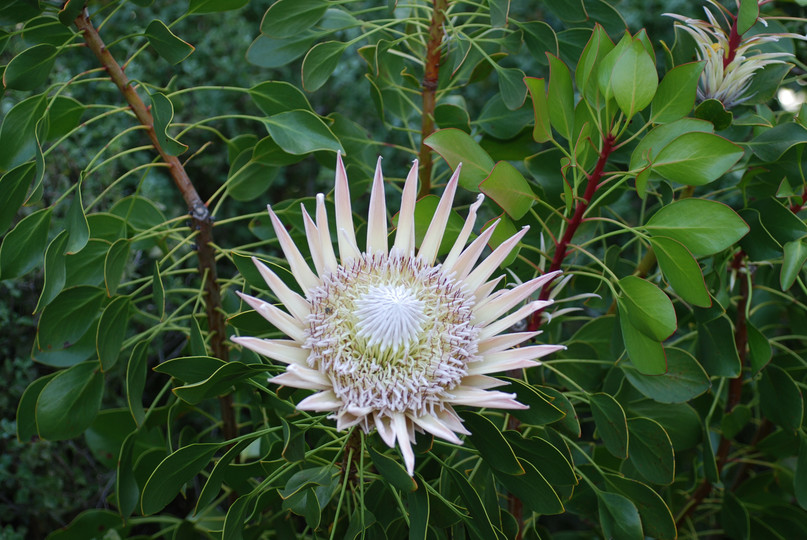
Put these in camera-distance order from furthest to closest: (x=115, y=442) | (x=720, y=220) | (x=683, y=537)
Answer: (x=683, y=537), (x=115, y=442), (x=720, y=220)

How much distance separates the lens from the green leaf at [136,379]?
1176 millimetres

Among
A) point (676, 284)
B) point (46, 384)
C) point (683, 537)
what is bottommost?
point (683, 537)

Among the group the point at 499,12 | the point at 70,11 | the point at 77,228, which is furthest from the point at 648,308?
the point at 70,11

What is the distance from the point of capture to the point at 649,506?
1.18m

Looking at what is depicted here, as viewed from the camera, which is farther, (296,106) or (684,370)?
(296,106)

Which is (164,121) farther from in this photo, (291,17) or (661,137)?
(661,137)

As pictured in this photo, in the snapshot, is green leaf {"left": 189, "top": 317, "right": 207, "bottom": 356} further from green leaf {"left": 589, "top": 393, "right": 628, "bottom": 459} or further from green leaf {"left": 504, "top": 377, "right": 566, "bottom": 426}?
green leaf {"left": 589, "top": 393, "right": 628, "bottom": 459}

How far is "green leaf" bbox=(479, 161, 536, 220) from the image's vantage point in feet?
3.25

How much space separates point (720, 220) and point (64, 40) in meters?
1.10

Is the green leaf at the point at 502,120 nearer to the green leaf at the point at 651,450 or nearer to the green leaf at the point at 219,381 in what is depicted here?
the green leaf at the point at 651,450

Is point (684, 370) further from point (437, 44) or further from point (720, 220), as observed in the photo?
point (437, 44)

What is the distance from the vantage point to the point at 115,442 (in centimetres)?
142

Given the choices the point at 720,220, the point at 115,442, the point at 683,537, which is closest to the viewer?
the point at 720,220

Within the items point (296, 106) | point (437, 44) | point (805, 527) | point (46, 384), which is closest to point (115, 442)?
point (46, 384)
